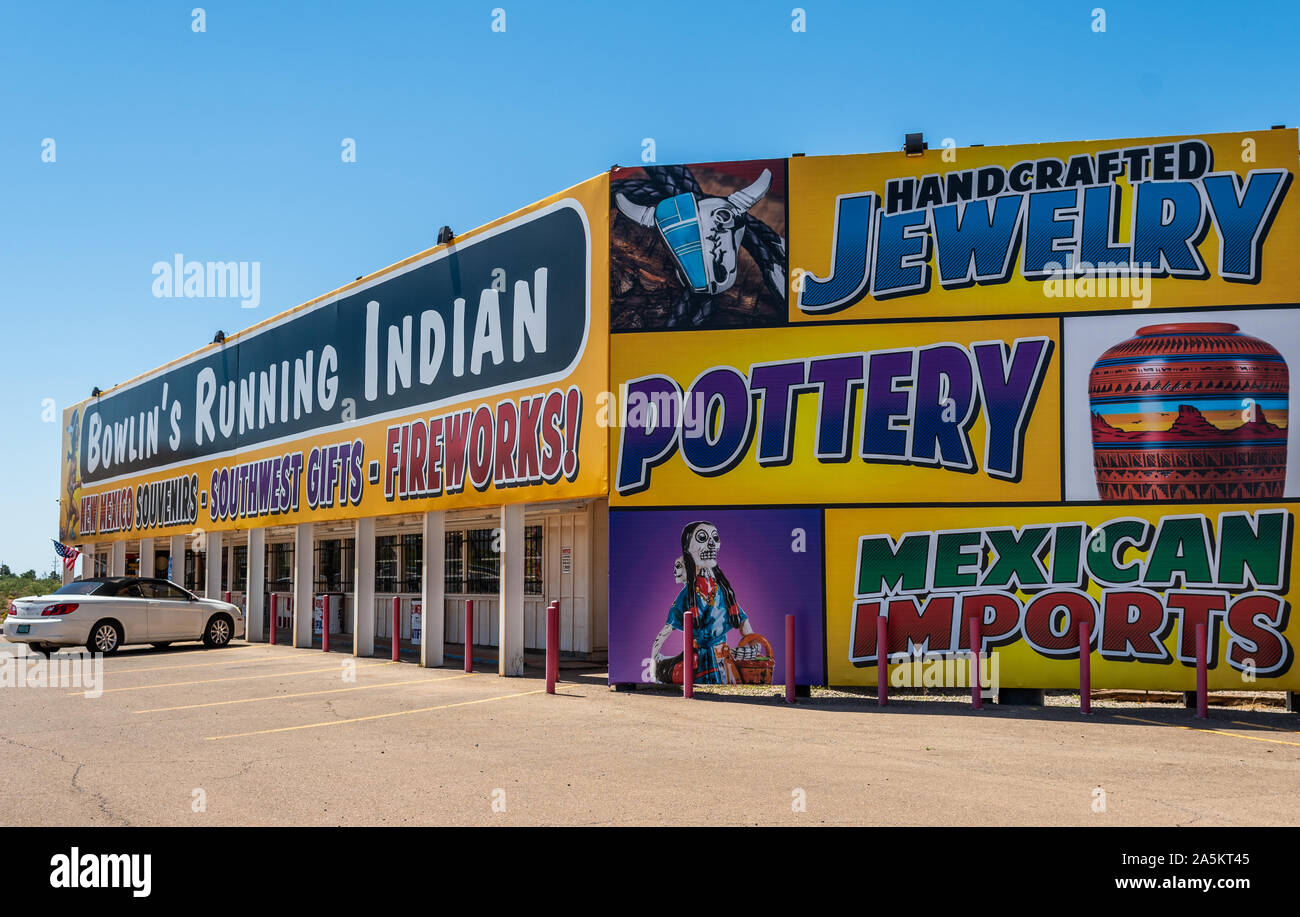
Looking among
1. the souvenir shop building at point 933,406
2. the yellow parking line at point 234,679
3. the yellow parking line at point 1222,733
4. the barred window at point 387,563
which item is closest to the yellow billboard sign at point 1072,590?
the souvenir shop building at point 933,406

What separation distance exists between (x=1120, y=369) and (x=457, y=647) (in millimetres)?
15390

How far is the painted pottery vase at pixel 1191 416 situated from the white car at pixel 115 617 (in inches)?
720

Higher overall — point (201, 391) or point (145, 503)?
point (201, 391)

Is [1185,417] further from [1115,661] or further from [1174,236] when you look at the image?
[1115,661]

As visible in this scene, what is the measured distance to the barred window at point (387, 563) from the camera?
28094 mm

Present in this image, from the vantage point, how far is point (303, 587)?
2483 cm

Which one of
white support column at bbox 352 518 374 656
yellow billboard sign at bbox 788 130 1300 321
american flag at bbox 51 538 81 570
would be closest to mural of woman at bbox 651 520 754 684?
yellow billboard sign at bbox 788 130 1300 321

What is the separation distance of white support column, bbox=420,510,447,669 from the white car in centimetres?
681

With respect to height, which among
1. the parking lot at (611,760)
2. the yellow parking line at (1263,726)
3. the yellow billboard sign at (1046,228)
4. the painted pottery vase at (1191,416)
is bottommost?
the yellow parking line at (1263,726)

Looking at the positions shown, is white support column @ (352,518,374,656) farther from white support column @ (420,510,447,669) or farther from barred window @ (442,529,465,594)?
barred window @ (442,529,465,594)

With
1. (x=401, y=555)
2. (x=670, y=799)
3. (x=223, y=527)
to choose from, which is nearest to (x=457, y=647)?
(x=401, y=555)

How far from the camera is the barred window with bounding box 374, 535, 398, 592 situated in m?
28.1

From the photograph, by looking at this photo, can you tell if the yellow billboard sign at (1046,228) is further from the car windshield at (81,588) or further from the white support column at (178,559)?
the white support column at (178,559)

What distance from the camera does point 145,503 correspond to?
35.4m
